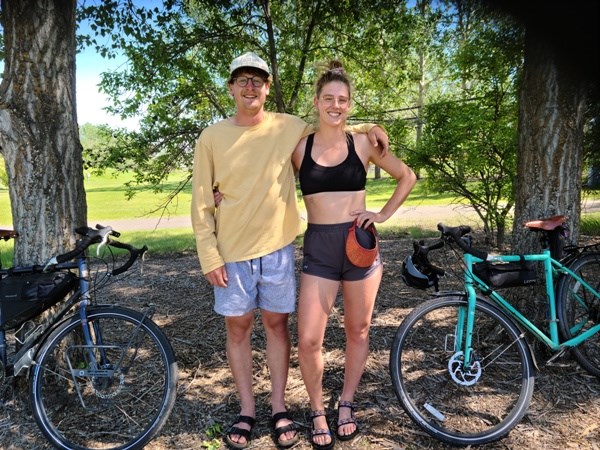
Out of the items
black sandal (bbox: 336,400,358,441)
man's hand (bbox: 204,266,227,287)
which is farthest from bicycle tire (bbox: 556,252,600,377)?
man's hand (bbox: 204,266,227,287)

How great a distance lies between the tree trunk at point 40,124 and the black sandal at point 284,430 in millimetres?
1836

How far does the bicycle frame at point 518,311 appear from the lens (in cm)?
267

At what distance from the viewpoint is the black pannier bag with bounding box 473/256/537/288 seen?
2723 mm

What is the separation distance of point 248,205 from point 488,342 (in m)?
2.20

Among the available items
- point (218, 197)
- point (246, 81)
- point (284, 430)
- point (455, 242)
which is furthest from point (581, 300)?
point (246, 81)

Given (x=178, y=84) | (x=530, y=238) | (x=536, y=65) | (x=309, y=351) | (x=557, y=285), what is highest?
(x=178, y=84)

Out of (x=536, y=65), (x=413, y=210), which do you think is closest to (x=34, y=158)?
(x=536, y=65)

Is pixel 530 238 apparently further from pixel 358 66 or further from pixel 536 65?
pixel 358 66

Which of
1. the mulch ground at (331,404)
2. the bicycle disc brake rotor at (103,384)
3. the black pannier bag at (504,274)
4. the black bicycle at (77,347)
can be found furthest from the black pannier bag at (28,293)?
the black pannier bag at (504,274)

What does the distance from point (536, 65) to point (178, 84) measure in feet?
19.7

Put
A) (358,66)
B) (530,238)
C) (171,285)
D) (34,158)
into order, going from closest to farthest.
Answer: (34,158)
(530,238)
(171,285)
(358,66)

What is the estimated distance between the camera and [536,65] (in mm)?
738

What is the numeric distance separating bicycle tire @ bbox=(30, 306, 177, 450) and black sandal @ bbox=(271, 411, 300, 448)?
0.63 metres

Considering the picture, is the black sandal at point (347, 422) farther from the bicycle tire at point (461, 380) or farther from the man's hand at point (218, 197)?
the man's hand at point (218, 197)
